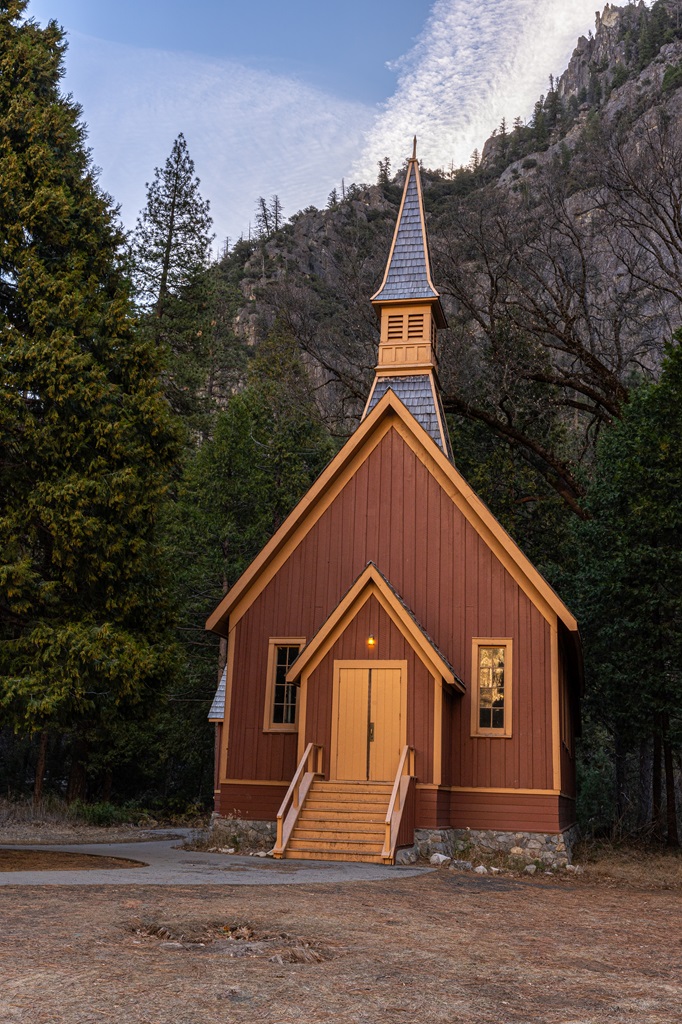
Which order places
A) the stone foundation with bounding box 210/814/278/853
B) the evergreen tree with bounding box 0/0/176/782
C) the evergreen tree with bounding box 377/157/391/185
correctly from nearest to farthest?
the evergreen tree with bounding box 0/0/176/782
the stone foundation with bounding box 210/814/278/853
the evergreen tree with bounding box 377/157/391/185

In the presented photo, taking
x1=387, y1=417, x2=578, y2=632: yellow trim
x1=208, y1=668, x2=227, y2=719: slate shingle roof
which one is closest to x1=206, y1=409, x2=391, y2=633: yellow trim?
x1=387, y1=417, x2=578, y2=632: yellow trim

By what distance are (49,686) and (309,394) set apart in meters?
19.0

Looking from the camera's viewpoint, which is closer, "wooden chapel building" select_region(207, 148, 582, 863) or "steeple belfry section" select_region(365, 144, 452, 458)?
"wooden chapel building" select_region(207, 148, 582, 863)

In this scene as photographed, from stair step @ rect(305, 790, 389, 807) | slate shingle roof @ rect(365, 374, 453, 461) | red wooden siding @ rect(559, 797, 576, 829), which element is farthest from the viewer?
slate shingle roof @ rect(365, 374, 453, 461)

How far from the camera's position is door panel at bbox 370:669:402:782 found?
1573 cm

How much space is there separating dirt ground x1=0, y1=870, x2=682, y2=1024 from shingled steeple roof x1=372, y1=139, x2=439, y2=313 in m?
13.9

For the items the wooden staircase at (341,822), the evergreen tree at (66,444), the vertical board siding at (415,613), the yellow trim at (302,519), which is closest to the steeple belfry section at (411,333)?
the yellow trim at (302,519)

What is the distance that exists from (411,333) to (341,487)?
436cm

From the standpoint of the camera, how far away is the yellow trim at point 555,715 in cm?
1609

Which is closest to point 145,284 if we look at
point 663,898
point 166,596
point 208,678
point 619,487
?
point 208,678

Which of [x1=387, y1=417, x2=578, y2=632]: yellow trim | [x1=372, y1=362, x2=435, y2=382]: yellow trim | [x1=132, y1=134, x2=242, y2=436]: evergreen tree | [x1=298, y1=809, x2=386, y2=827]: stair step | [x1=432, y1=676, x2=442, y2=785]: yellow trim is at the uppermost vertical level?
[x1=132, y1=134, x2=242, y2=436]: evergreen tree

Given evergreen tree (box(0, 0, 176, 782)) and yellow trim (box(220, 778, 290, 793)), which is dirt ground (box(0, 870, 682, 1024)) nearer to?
evergreen tree (box(0, 0, 176, 782))

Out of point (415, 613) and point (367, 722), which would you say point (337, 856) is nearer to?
point (367, 722)

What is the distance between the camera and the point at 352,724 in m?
16.0
